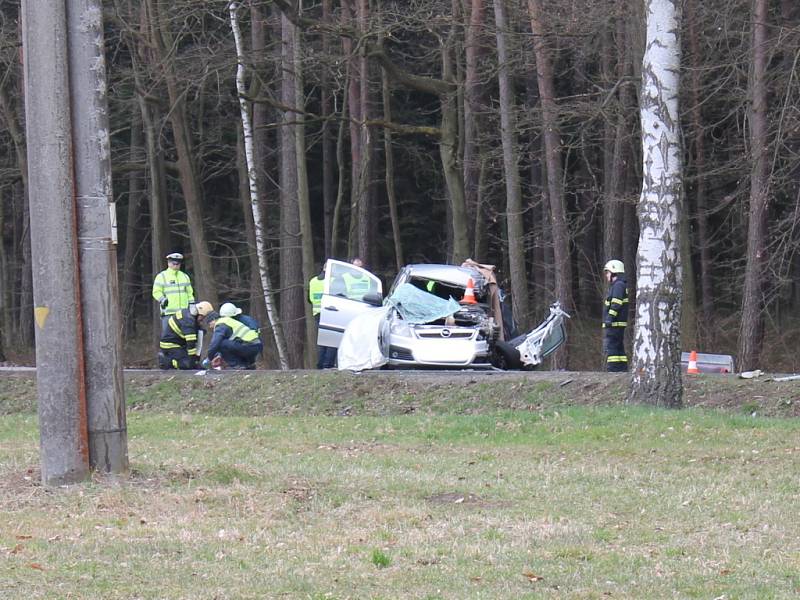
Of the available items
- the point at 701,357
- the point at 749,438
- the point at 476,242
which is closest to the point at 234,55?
the point at 476,242

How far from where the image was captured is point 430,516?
27.6ft

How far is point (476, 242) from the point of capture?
102 feet

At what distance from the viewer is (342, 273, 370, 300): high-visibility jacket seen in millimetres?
19688

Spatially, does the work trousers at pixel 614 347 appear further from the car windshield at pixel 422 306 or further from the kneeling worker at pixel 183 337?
the kneeling worker at pixel 183 337

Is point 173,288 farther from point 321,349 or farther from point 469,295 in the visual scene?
point 469,295

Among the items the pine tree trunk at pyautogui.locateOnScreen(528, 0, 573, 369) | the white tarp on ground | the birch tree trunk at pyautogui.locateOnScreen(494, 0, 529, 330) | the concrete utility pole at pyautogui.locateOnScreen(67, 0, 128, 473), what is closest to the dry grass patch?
the concrete utility pole at pyautogui.locateOnScreen(67, 0, 128, 473)

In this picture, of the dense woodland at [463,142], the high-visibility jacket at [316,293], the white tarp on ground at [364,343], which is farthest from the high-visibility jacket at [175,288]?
the dense woodland at [463,142]

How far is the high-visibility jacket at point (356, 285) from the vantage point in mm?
19688

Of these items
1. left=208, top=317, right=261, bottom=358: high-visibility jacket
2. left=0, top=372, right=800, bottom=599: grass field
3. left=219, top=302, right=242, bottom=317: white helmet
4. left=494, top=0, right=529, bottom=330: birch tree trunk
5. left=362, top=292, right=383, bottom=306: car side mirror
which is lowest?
left=0, top=372, right=800, bottom=599: grass field

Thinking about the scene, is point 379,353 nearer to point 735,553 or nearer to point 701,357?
point 701,357

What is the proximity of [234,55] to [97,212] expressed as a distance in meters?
17.8

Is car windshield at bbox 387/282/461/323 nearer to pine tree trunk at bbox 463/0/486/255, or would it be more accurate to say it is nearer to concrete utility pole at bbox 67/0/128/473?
pine tree trunk at bbox 463/0/486/255

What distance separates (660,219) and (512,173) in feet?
38.0

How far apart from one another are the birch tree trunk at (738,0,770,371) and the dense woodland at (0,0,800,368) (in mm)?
55
